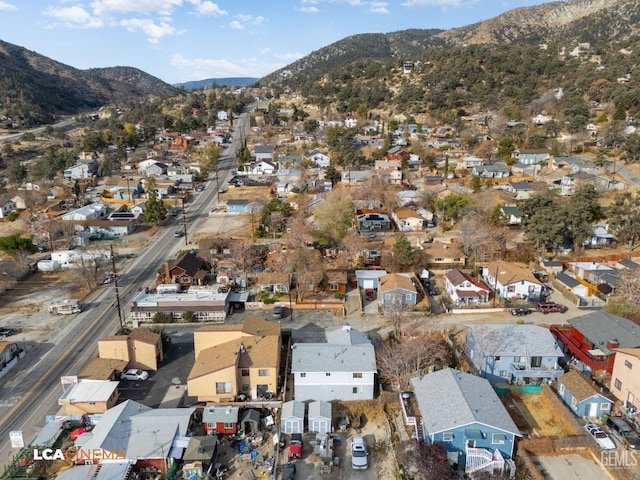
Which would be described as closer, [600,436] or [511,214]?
[600,436]

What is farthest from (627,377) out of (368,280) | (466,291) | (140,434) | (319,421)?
(140,434)

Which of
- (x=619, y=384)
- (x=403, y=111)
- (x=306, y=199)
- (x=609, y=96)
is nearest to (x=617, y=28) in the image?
(x=609, y=96)

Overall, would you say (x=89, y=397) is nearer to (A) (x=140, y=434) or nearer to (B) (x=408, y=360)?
(A) (x=140, y=434)

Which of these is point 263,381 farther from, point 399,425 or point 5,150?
point 5,150

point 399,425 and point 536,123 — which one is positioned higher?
point 536,123

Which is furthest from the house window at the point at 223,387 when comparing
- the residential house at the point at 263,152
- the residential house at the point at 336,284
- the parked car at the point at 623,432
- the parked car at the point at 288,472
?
the residential house at the point at 263,152

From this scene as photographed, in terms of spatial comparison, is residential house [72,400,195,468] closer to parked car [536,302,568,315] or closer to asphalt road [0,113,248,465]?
asphalt road [0,113,248,465]
